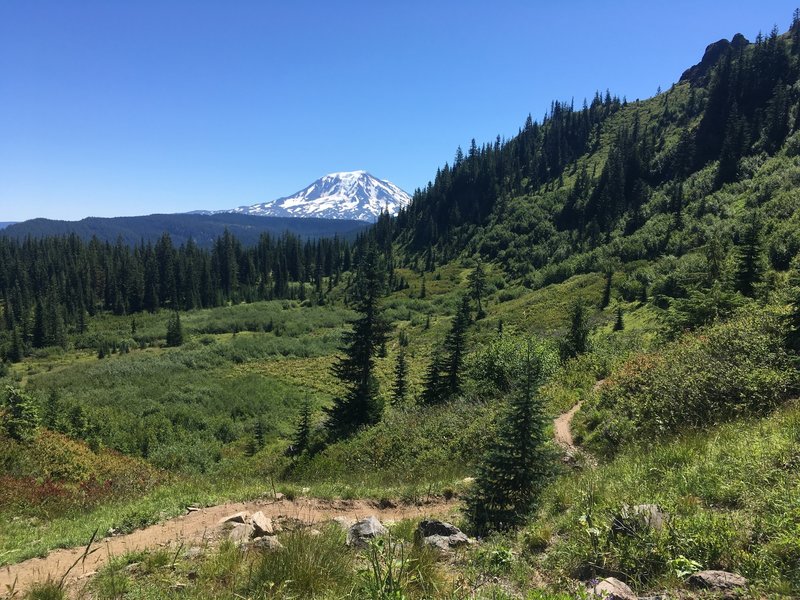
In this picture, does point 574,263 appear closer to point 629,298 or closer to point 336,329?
point 629,298

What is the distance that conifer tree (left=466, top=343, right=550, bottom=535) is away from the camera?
6.97m

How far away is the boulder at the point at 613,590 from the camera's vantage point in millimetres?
3312

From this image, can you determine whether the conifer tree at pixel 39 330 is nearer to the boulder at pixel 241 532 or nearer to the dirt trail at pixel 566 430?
the boulder at pixel 241 532

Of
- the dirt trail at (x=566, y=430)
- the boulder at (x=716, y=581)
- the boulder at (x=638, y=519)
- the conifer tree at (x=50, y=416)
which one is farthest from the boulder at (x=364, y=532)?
the conifer tree at (x=50, y=416)

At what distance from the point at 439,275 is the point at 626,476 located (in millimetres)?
109464

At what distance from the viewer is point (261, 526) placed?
6684 mm

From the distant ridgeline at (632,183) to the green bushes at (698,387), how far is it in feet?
86.0

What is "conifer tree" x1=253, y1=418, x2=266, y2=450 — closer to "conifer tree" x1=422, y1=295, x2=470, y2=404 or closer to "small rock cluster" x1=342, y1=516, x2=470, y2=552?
"conifer tree" x1=422, y1=295, x2=470, y2=404

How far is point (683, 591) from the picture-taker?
3494 mm

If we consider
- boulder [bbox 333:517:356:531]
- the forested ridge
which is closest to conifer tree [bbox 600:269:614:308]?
the forested ridge

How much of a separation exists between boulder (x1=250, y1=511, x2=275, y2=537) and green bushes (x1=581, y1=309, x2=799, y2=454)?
7663mm

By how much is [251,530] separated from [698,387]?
31.7ft

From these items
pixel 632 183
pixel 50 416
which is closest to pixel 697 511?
pixel 50 416

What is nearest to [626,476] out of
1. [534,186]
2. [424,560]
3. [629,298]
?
[424,560]
